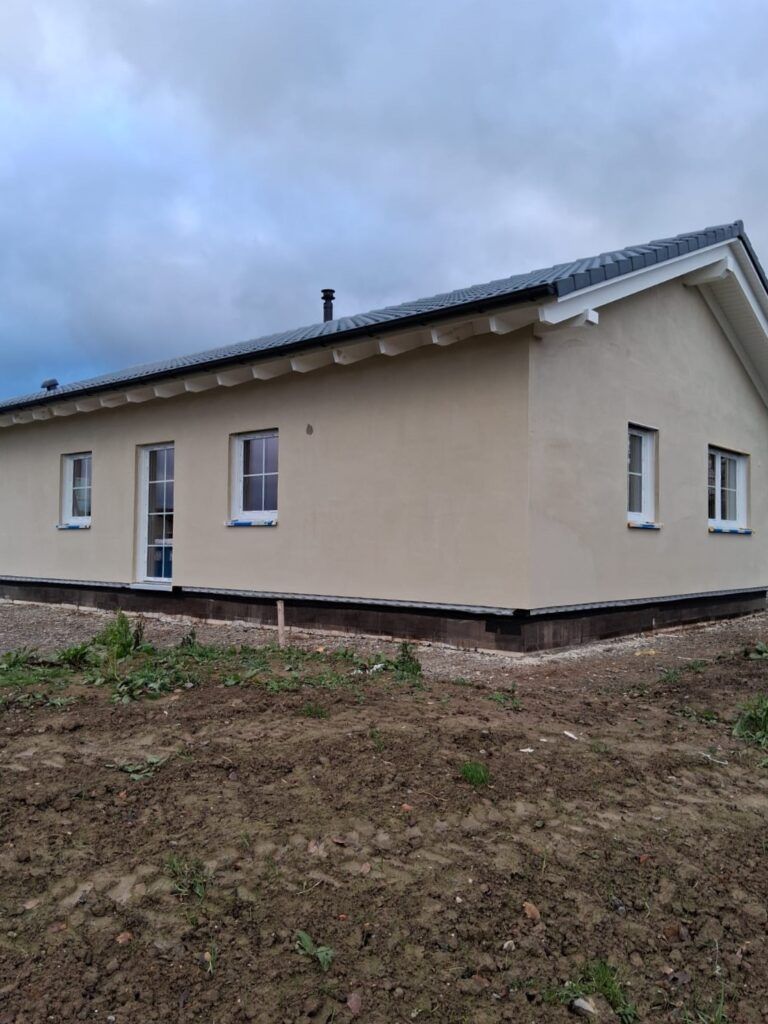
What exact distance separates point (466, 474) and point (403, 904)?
18.1ft

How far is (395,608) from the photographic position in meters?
8.09

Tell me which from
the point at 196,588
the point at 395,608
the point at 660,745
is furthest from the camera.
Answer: the point at 196,588

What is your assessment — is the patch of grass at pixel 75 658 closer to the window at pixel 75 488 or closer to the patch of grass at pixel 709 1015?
the patch of grass at pixel 709 1015

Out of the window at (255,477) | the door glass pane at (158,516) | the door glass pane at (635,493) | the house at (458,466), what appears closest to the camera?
the house at (458,466)

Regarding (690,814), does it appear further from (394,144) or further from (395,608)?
(394,144)

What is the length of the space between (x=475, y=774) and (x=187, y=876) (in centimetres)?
134

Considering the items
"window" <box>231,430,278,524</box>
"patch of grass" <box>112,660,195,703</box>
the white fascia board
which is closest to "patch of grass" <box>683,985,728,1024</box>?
"patch of grass" <box>112,660,195,703</box>

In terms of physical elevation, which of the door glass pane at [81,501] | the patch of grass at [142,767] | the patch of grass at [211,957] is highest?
the door glass pane at [81,501]

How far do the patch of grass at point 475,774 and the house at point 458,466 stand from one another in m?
3.87

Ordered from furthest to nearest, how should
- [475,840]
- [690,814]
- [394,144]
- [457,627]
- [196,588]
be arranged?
[394,144] → [196,588] → [457,627] → [690,814] → [475,840]

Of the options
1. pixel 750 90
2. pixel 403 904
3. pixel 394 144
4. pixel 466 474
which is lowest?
pixel 403 904

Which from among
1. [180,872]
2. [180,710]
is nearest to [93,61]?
[180,710]

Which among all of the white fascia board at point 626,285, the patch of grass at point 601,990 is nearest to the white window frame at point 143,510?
the white fascia board at point 626,285

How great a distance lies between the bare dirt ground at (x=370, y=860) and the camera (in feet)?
6.66
